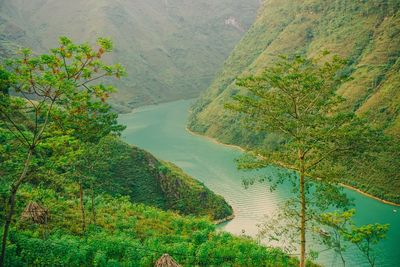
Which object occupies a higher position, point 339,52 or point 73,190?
point 339,52

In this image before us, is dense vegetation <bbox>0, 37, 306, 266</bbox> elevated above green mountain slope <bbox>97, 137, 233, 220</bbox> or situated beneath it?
situated beneath

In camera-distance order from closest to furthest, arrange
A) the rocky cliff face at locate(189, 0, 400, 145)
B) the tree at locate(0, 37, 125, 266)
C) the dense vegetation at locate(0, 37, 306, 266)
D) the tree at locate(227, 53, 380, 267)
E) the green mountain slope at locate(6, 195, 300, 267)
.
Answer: the tree at locate(0, 37, 125, 266) → the dense vegetation at locate(0, 37, 306, 266) → the green mountain slope at locate(6, 195, 300, 267) → the tree at locate(227, 53, 380, 267) → the rocky cliff face at locate(189, 0, 400, 145)

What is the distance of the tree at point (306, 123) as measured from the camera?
1955cm

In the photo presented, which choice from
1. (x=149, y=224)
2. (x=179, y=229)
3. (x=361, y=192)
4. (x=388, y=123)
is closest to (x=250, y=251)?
(x=179, y=229)

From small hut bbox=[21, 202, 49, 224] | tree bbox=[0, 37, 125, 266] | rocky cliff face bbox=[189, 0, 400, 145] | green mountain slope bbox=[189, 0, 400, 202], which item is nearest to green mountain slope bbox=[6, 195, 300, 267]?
small hut bbox=[21, 202, 49, 224]

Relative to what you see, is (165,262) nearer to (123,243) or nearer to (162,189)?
(123,243)

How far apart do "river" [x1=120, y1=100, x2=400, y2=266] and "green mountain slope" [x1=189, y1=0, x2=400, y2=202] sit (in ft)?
14.3

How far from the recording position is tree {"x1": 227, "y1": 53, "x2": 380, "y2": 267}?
19547mm

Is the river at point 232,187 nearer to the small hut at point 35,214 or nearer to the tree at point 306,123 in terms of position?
the tree at point 306,123

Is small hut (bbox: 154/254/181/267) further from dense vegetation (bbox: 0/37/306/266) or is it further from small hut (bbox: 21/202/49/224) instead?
small hut (bbox: 21/202/49/224)

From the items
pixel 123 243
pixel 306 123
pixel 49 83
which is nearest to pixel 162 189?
pixel 123 243

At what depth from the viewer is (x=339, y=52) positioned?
98.2m

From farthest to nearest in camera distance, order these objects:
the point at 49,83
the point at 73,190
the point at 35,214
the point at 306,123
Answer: the point at 73,190, the point at 35,214, the point at 306,123, the point at 49,83

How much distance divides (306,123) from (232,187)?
4898cm
